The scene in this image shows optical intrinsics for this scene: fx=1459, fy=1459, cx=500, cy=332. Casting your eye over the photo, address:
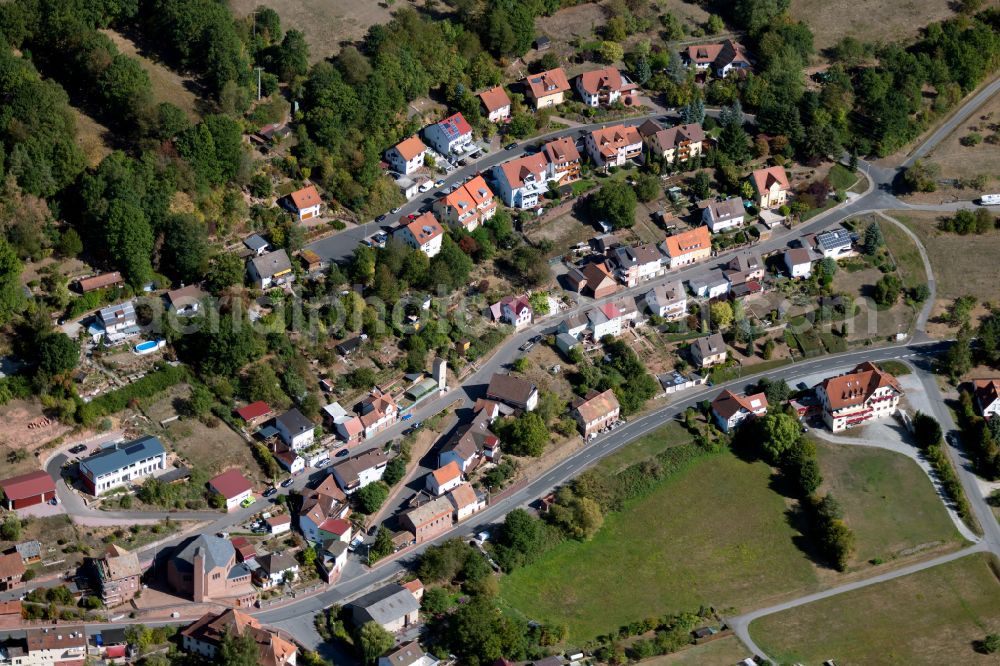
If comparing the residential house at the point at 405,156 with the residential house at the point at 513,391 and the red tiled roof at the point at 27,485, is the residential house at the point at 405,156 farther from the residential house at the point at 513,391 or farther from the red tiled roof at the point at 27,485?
the red tiled roof at the point at 27,485

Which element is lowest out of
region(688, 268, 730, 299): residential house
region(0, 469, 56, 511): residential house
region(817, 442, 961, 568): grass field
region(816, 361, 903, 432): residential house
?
region(817, 442, 961, 568): grass field

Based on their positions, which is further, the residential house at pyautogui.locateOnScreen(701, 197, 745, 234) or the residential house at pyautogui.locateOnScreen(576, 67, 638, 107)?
the residential house at pyautogui.locateOnScreen(576, 67, 638, 107)

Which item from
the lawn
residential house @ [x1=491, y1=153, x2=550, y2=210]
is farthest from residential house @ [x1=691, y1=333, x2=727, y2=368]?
residential house @ [x1=491, y1=153, x2=550, y2=210]

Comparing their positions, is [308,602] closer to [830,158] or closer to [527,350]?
[527,350]

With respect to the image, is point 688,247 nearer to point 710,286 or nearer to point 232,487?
point 710,286

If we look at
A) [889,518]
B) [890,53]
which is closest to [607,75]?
[890,53]

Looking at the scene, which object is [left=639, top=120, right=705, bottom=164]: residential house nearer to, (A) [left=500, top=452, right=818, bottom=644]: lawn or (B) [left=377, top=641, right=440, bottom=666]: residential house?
(A) [left=500, top=452, right=818, bottom=644]: lawn

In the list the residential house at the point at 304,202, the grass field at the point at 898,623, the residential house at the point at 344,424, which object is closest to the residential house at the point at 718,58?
the residential house at the point at 304,202
